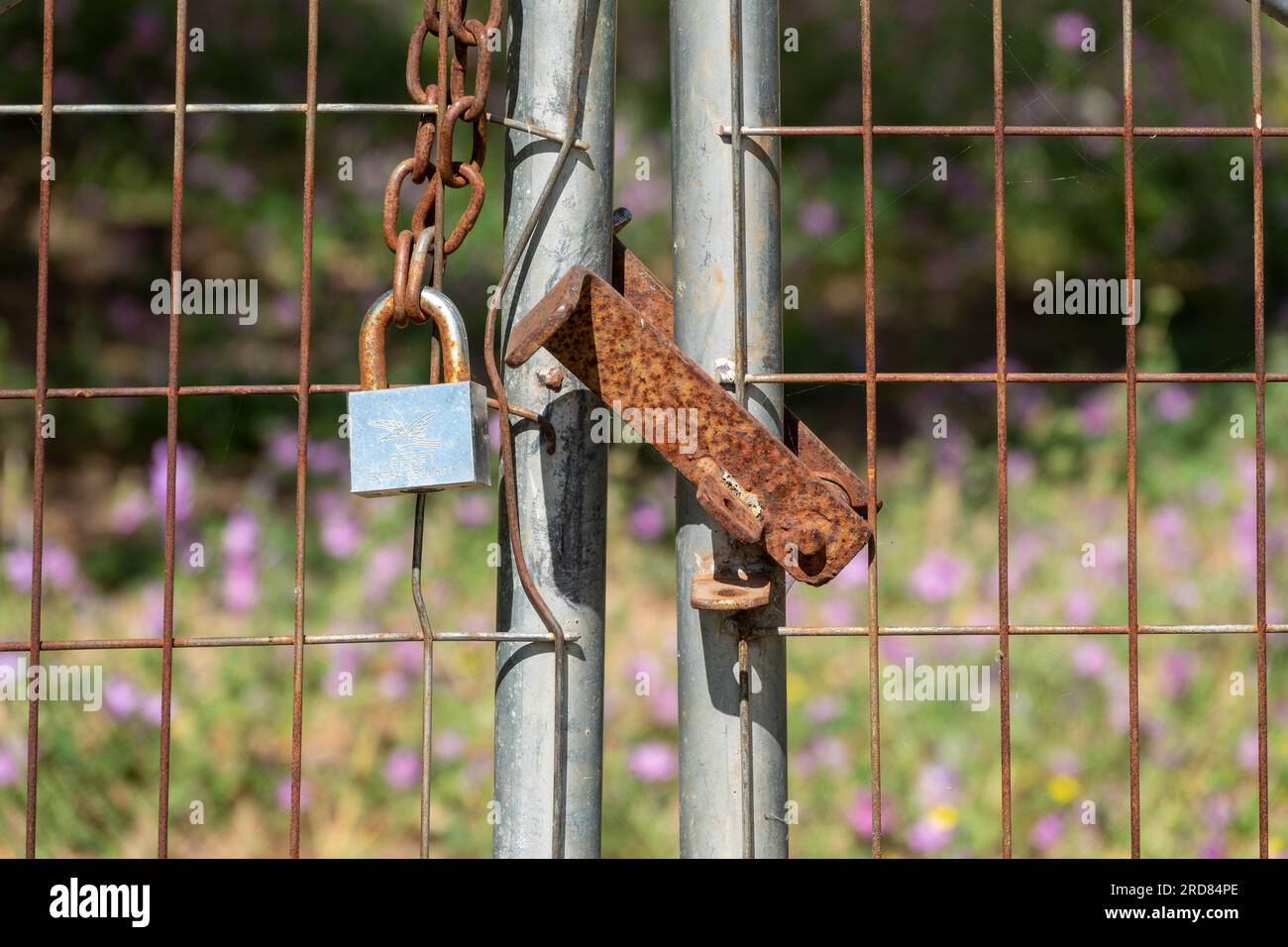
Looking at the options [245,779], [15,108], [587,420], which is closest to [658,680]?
[245,779]

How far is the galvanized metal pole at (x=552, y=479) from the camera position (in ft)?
3.46

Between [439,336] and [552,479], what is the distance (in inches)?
6.0

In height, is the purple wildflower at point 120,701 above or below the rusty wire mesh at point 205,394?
below

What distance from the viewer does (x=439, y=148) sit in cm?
98

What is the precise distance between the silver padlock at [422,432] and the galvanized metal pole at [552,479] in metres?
0.10

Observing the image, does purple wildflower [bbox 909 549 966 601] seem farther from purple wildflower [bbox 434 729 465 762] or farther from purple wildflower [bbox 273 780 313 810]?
purple wildflower [bbox 273 780 313 810]

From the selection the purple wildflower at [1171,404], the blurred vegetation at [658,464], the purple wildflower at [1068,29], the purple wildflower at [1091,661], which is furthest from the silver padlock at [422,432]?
the purple wildflower at [1068,29]

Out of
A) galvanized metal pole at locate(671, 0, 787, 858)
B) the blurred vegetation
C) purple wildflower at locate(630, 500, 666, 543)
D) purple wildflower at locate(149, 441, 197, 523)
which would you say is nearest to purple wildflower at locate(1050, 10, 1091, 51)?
the blurred vegetation

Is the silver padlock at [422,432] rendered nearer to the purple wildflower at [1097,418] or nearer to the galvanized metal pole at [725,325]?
the galvanized metal pole at [725,325]

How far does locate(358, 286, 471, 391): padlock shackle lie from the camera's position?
0.98 metres

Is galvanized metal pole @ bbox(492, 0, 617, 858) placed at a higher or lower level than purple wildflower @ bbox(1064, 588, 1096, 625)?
higher

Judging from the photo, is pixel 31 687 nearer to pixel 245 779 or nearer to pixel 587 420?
pixel 587 420

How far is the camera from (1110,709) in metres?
2.46
